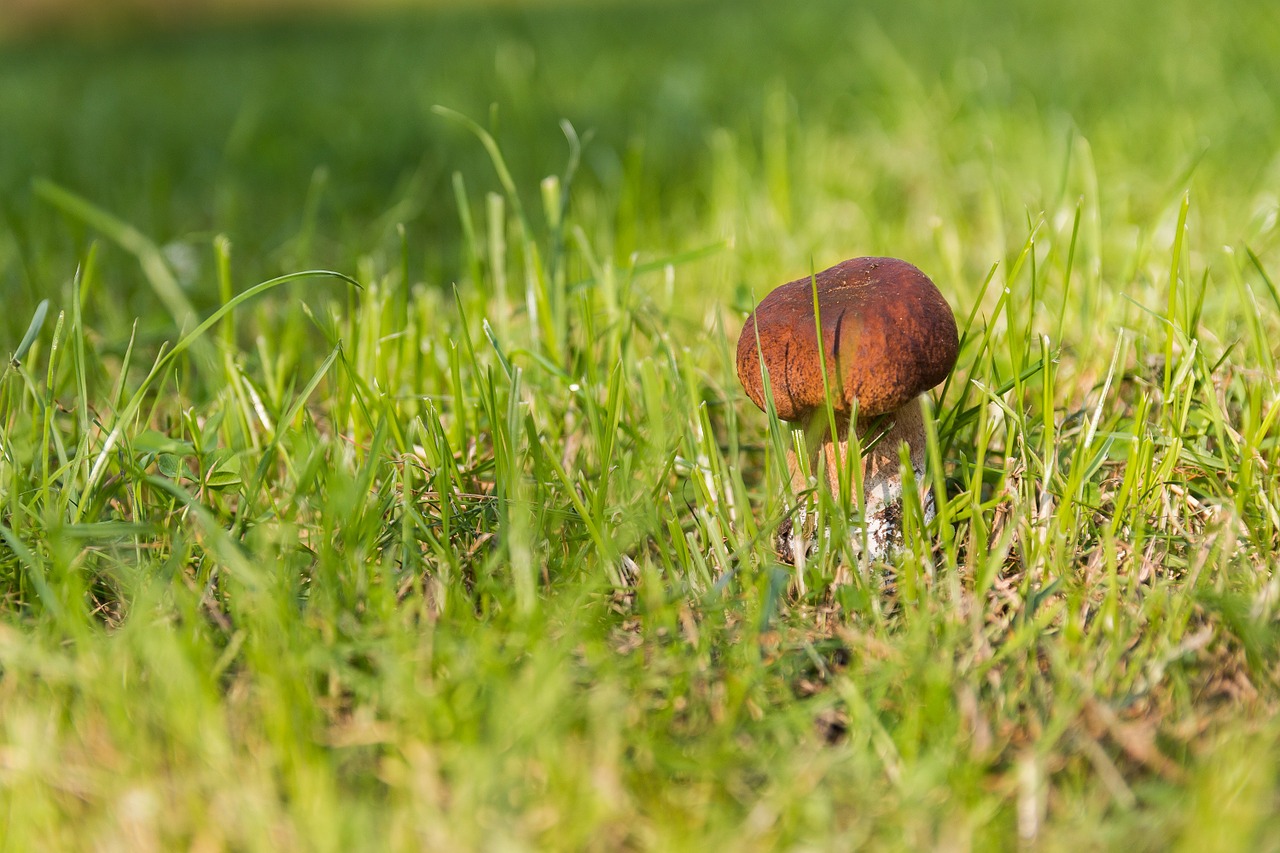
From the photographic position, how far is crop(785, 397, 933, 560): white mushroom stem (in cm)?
164

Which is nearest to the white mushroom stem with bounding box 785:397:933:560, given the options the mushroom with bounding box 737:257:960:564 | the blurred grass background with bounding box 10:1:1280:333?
the mushroom with bounding box 737:257:960:564

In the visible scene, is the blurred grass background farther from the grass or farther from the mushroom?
the mushroom

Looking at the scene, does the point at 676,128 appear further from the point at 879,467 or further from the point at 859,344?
the point at 859,344

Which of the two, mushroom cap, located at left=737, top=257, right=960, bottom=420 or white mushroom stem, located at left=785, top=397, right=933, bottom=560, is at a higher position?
mushroom cap, located at left=737, top=257, right=960, bottom=420

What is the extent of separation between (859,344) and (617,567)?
19.2 inches

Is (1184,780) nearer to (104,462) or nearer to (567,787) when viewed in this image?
(567,787)

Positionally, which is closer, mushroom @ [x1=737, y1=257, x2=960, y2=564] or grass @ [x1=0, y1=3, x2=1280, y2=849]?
grass @ [x1=0, y1=3, x2=1280, y2=849]

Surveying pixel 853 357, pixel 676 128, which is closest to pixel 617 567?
pixel 853 357

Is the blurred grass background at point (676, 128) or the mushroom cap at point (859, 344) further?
the blurred grass background at point (676, 128)

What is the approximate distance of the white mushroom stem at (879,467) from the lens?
1636mm

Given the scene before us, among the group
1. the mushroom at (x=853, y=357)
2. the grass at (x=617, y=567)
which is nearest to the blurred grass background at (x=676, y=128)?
the grass at (x=617, y=567)

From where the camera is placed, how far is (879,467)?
170 cm

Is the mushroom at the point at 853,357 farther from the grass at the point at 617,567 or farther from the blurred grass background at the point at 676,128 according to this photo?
the blurred grass background at the point at 676,128

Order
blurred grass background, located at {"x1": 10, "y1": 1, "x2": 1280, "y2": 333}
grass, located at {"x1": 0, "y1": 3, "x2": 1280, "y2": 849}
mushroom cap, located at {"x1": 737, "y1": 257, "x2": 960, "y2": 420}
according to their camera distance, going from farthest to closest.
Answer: blurred grass background, located at {"x1": 10, "y1": 1, "x2": 1280, "y2": 333} → mushroom cap, located at {"x1": 737, "y1": 257, "x2": 960, "y2": 420} → grass, located at {"x1": 0, "y1": 3, "x2": 1280, "y2": 849}
